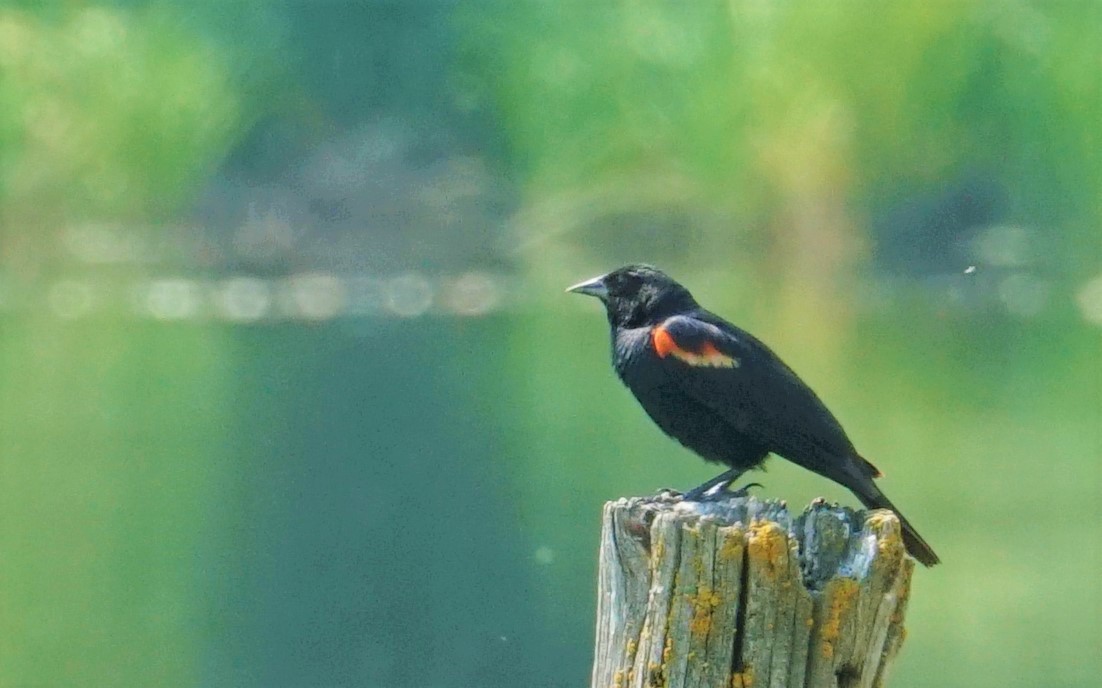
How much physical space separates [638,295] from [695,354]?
1.41 ft

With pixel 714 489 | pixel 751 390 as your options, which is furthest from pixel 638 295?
pixel 714 489

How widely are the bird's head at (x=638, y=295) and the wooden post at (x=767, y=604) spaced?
73.1 inches

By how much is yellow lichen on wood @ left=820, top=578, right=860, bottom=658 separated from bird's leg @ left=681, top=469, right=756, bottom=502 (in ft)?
3.10

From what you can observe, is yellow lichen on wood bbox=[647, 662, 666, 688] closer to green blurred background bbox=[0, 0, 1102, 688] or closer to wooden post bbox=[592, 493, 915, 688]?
wooden post bbox=[592, 493, 915, 688]

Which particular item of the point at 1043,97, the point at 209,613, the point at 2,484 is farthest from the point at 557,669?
the point at 1043,97

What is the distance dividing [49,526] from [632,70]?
17506 millimetres

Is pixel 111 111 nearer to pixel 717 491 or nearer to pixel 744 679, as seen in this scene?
pixel 717 491

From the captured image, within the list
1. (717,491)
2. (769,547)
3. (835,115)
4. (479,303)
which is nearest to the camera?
(769,547)

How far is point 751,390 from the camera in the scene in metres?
4.77

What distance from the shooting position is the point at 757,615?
317 centimetres

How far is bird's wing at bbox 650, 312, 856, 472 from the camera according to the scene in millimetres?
4660

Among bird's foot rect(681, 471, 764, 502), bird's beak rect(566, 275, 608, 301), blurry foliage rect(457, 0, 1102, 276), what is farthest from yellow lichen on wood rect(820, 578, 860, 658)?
blurry foliage rect(457, 0, 1102, 276)

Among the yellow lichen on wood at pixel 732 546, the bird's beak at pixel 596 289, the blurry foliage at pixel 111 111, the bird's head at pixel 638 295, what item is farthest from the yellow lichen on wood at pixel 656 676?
the blurry foliage at pixel 111 111

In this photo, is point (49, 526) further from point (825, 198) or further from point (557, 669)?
point (825, 198)
